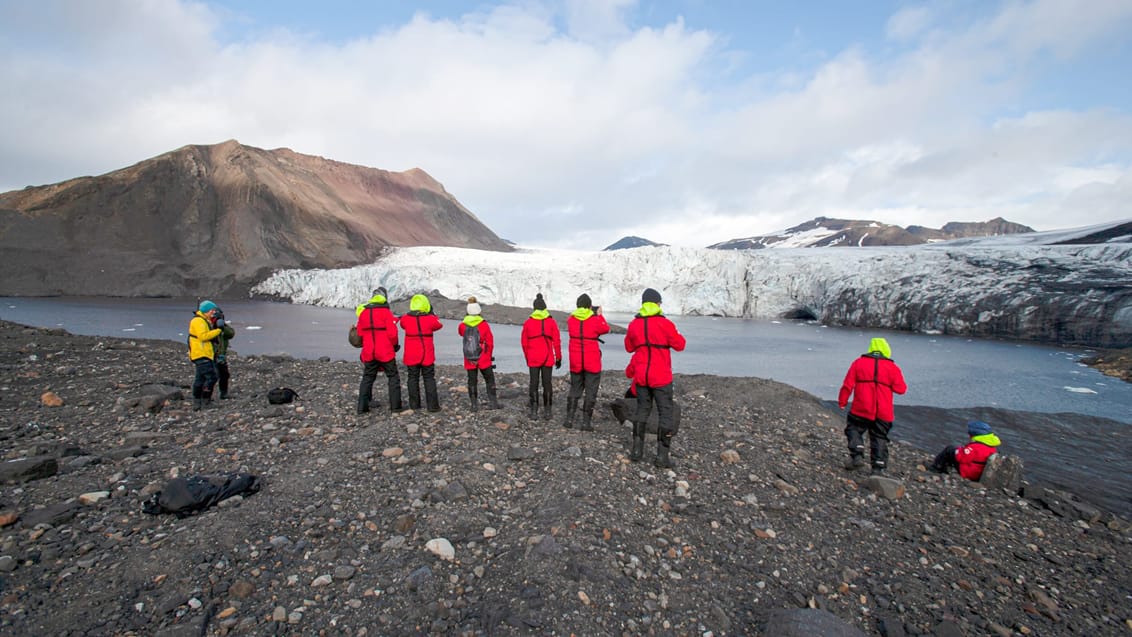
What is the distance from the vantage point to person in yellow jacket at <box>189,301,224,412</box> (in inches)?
234

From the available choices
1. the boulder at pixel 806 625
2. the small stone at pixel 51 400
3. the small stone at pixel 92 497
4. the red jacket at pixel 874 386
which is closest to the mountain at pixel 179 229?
the small stone at pixel 51 400

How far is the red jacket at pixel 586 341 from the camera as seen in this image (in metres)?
5.29

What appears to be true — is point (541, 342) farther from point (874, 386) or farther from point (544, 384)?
point (874, 386)

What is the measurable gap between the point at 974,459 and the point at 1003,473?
24cm

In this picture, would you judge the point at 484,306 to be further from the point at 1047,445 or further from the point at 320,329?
the point at 1047,445

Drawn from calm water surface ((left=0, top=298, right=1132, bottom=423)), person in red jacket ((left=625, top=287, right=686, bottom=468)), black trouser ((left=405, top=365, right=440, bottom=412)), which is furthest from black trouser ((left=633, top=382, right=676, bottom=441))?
calm water surface ((left=0, top=298, right=1132, bottom=423))

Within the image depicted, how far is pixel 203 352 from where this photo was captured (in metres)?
5.99

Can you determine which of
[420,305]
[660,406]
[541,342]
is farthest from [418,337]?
[660,406]

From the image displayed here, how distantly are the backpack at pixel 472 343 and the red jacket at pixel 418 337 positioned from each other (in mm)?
358

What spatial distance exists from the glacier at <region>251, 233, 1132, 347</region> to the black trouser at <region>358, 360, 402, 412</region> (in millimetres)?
20944

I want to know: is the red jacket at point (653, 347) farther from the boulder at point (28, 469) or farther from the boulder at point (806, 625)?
the boulder at point (28, 469)

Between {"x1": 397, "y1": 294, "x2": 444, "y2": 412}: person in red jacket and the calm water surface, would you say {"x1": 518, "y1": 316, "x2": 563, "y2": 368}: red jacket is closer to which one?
{"x1": 397, "y1": 294, "x2": 444, "y2": 412}: person in red jacket

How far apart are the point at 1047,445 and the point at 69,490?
10.5 metres

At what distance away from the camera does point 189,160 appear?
39500 millimetres
